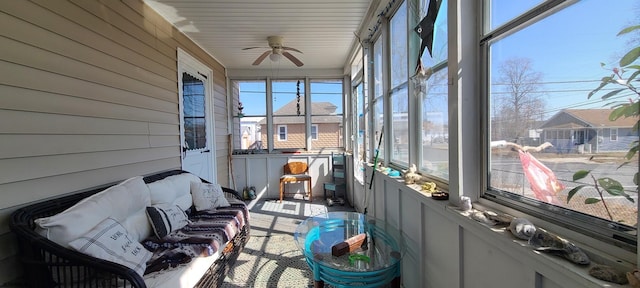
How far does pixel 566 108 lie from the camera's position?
Result: 0.92m

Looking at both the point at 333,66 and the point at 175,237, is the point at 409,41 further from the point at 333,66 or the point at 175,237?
the point at 333,66

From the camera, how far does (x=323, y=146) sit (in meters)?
6.00

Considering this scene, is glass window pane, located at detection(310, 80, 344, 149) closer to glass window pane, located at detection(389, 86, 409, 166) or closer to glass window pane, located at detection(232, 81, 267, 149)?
glass window pane, located at detection(232, 81, 267, 149)

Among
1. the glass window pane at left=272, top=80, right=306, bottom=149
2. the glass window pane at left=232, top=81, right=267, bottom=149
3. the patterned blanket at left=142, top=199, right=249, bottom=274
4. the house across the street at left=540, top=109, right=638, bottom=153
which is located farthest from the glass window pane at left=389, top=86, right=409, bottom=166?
the glass window pane at left=232, top=81, right=267, bottom=149

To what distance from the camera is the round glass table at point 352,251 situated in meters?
1.72

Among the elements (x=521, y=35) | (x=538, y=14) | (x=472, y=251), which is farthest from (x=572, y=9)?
(x=472, y=251)

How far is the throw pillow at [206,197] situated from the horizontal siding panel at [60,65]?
1131 millimetres

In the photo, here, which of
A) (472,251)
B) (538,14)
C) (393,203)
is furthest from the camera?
(393,203)

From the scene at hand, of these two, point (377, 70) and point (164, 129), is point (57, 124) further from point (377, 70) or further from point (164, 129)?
point (377, 70)

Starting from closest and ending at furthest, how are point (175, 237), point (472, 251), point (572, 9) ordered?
point (572, 9), point (472, 251), point (175, 237)

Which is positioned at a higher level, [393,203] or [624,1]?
[624,1]

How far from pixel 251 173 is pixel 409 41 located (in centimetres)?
429

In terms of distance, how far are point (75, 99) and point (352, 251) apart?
223 cm

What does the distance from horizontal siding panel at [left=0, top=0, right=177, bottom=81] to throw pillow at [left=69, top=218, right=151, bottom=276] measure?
1228 millimetres
